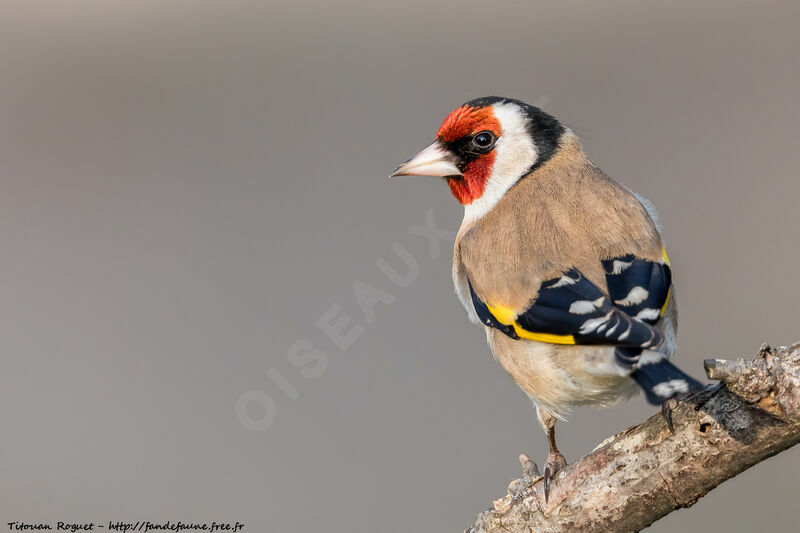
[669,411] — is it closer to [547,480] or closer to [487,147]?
[547,480]

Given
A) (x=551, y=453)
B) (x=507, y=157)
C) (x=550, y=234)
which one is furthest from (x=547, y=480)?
(x=507, y=157)

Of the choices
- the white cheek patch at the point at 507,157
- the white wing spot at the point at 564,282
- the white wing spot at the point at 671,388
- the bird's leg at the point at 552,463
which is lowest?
the bird's leg at the point at 552,463

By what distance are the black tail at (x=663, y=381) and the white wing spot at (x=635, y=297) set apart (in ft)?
0.98

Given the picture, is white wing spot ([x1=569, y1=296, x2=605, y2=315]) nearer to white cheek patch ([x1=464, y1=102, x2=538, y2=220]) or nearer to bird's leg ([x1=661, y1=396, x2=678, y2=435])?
bird's leg ([x1=661, y1=396, x2=678, y2=435])

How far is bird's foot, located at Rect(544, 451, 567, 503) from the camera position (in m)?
2.58

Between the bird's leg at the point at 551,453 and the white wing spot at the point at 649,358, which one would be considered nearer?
the white wing spot at the point at 649,358

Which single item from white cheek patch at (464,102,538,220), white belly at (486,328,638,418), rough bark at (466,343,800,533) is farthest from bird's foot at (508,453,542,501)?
white cheek patch at (464,102,538,220)

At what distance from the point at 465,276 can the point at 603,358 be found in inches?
35.1

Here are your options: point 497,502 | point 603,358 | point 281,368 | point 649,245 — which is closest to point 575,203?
point 649,245

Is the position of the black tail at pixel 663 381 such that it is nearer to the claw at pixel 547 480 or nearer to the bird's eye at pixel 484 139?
the claw at pixel 547 480

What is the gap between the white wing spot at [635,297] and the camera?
8.63ft

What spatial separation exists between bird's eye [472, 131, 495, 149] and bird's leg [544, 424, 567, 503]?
1.24 m

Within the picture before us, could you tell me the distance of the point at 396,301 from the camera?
249 inches

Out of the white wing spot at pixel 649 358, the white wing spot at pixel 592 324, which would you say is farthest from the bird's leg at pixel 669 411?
the white wing spot at pixel 592 324
